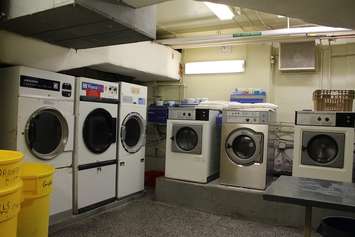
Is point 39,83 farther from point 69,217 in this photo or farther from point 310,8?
point 310,8

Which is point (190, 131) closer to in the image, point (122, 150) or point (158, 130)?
point (122, 150)

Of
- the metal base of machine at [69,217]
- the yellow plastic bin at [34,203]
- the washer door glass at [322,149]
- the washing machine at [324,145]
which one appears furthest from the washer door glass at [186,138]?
the yellow plastic bin at [34,203]

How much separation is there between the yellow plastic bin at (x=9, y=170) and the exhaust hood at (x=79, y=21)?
43.9 inches

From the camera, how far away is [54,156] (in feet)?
9.53

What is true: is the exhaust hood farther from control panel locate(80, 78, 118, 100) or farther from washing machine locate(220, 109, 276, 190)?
washing machine locate(220, 109, 276, 190)

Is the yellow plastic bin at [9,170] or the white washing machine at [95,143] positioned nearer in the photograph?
the yellow plastic bin at [9,170]

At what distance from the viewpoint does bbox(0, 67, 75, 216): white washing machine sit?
263 centimetres

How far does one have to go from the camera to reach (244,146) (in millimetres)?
3646

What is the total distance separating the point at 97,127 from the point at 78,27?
129 cm

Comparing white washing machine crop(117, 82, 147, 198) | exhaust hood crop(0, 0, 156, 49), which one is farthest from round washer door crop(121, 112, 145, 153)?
exhaust hood crop(0, 0, 156, 49)

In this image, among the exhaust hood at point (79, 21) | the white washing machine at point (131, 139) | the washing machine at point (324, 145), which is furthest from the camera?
the white washing machine at point (131, 139)

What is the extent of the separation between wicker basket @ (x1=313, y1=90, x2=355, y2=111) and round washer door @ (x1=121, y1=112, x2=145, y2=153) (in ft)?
7.51

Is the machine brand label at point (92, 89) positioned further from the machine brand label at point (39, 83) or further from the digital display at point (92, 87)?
the machine brand label at point (39, 83)

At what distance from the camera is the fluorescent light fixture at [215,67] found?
4602 mm
